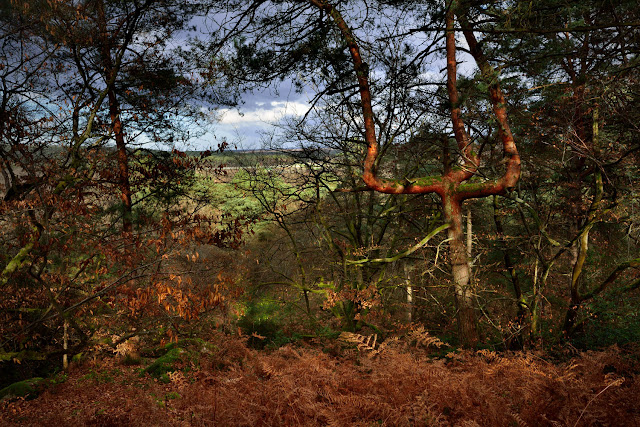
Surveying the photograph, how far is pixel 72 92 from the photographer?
9156mm

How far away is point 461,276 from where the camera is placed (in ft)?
24.1

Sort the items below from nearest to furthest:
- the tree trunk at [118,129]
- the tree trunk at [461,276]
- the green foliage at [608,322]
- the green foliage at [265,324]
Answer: the tree trunk at [461,276] → the green foliage at [608,322] → the tree trunk at [118,129] → the green foliage at [265,324]

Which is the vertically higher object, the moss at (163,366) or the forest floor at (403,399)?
the forest floor at (403,399)

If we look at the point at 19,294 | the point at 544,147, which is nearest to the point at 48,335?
the point at 19,294

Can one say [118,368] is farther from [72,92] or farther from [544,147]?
[544,147]

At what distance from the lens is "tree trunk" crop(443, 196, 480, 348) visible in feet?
24.0

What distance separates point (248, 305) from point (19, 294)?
8801 mm

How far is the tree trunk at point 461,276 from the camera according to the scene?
24.0 feet

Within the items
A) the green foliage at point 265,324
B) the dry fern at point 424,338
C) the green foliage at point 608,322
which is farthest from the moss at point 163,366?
the green foliage at point 608,322

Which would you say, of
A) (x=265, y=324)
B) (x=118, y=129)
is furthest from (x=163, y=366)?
(x=118, y=129)

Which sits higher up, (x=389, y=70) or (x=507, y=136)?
(x=389, y=70)

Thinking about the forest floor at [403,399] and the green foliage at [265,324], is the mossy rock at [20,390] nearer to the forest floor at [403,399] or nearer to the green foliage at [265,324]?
the forest floor at [403,399]

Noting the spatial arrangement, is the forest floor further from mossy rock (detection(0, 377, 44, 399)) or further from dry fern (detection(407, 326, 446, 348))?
mossy rock (detection(0, 377, 44, 399))

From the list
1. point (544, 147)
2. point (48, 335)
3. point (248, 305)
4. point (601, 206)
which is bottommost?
point (248, 305)
